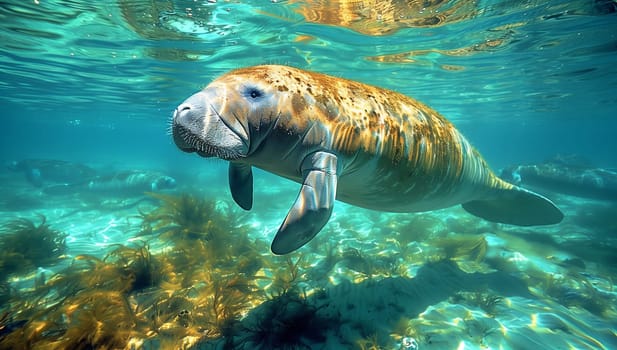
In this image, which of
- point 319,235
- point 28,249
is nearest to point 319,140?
point 319,235

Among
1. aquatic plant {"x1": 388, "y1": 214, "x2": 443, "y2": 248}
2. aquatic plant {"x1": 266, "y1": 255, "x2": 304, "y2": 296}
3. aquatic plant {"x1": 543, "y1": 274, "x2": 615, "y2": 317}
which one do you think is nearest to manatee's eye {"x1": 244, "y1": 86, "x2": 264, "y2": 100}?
aquatic plant {"x1": 266, "y1": 255, "x2": 304, "y2": 296}

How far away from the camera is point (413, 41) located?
11109mm

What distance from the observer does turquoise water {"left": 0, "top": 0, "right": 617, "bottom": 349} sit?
3.65 meters

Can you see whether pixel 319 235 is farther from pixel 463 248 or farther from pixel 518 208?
pixel 518 208

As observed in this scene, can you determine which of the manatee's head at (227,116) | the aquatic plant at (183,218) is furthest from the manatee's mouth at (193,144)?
the aquatic plant at (183,218)

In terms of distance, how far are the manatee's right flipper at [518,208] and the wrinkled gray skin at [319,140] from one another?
1849 millimetres

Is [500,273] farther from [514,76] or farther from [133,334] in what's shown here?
[514,76]

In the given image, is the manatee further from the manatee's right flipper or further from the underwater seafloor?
the manatee's right flipper

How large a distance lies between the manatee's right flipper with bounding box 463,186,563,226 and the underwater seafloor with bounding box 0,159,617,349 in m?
0.92

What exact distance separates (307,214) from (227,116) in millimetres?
883

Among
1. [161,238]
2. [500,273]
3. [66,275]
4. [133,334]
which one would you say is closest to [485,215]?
[500,273]

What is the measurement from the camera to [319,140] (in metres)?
2.54

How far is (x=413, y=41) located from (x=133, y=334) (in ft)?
38.0

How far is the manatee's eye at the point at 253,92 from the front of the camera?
7.72 ft
